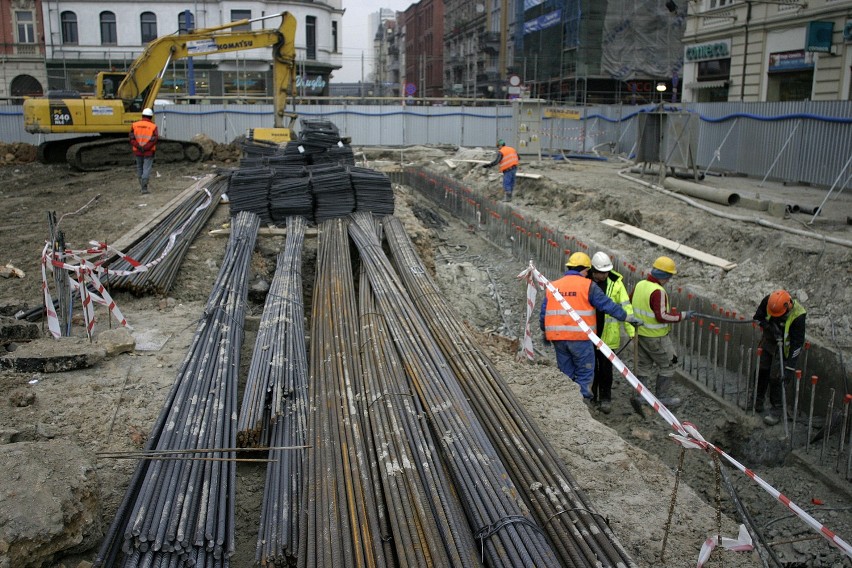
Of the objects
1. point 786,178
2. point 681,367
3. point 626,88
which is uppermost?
point 626,88

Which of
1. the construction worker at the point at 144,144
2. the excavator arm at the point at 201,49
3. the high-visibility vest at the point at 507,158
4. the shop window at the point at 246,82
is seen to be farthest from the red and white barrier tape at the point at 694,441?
the shop window at the point at 246,82

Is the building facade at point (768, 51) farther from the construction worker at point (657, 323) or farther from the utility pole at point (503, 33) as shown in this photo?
the utility pole at point (503, 33)

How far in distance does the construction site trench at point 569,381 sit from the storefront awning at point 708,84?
34.5ft

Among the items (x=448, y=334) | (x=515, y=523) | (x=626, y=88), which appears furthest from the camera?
(x=626, y=88)

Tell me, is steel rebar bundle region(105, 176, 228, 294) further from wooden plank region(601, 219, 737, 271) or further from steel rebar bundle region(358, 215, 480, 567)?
wooden plank region(601, 219, 737, 271)

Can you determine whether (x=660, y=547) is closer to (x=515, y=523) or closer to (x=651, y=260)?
(x=515, y=523)

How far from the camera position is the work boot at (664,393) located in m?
8.47

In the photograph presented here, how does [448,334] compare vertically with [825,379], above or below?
above

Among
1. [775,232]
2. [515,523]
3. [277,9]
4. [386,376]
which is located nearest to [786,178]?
[775,232]

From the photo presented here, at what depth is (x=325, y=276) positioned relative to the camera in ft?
29.8

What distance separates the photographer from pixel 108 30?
46.7m

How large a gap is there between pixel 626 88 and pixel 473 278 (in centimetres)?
2865

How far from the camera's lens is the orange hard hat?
743 cm

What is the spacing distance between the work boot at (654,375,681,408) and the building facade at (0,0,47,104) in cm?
4636
